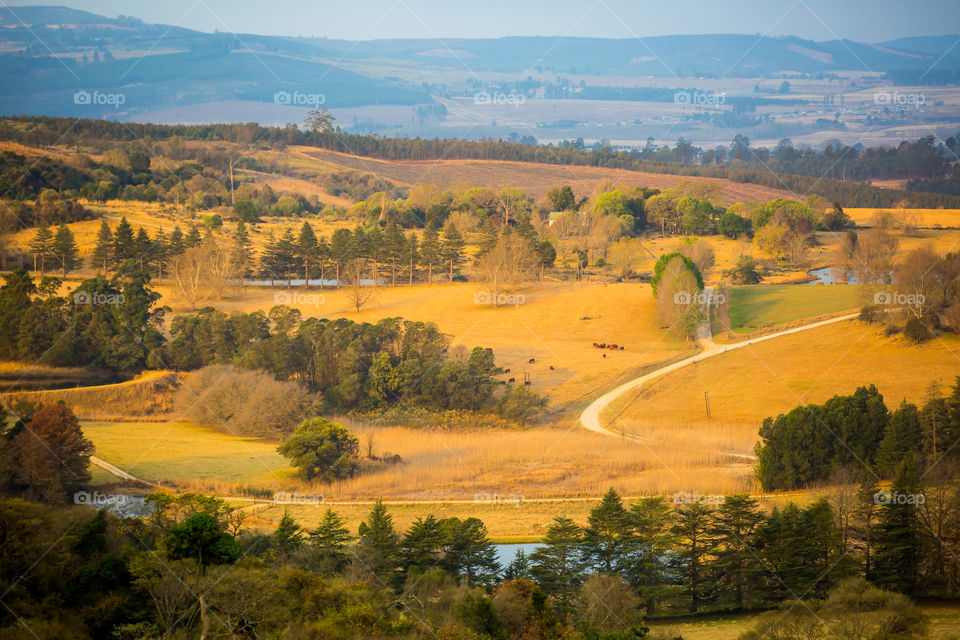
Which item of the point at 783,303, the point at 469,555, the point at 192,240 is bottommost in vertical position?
the point at 469,555

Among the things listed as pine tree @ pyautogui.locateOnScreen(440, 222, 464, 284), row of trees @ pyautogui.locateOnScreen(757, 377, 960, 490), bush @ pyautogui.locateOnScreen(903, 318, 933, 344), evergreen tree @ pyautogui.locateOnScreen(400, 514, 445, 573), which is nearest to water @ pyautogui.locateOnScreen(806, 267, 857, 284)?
bush @ pyautogui.locateOnScreen(903, 318, 933, 344)

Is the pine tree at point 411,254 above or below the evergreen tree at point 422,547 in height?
above

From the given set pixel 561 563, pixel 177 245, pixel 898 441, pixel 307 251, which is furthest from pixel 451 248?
pixel 561 563

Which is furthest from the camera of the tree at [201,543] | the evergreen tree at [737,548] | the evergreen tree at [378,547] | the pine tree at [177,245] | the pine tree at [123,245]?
the pine tree at [177,245]

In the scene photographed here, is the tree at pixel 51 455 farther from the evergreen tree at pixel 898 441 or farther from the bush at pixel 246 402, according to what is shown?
the evergreen tree at pixel 898 441

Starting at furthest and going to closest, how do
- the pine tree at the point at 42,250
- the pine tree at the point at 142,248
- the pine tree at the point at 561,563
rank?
1. the pine tree at the point at 142,248
2. the pine tree at the point at 42,250
3. the pine tree at the point at 561,563

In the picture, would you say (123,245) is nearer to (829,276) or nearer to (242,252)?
(242,252)

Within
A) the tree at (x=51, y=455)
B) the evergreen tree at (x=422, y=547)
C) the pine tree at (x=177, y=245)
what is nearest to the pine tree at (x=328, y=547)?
the evergreen tree at (x=422, y=547)

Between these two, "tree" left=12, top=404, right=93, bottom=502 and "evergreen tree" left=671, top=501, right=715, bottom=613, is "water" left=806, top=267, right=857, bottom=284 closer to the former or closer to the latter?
"evergreen tree" left=671, top=501, right=715, bottom=613
